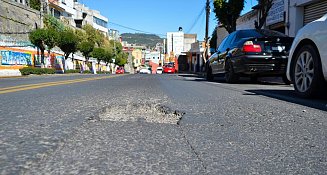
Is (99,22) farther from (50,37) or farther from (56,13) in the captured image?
(50,37)

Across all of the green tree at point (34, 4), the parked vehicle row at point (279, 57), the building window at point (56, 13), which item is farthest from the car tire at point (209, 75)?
the building window at point (56, 13)

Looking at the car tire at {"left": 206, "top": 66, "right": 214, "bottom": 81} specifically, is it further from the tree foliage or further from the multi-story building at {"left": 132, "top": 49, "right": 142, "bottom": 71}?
the multi-story building at {"left": 132, "top": 49, "right": 142, "bottom": 71}

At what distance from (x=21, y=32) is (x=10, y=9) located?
8.07 ft

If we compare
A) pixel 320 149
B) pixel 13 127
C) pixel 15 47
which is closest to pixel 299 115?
pixel 320 149

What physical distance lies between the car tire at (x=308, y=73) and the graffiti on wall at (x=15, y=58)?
25572 millimetres

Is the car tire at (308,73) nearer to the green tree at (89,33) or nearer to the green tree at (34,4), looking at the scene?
the green tree at (34,4)

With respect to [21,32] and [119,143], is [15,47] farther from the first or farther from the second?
[119,143]

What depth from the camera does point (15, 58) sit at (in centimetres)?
2839

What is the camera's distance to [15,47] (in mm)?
28734

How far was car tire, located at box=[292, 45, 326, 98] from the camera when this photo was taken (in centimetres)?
471

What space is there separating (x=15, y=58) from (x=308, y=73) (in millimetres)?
28270

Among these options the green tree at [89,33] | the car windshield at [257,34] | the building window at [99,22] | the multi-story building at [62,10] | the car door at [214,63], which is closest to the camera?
the car windshield at [257,34]

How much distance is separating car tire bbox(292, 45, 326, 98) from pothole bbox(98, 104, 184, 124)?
8.03 feet

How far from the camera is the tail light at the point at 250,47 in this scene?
7.96 m
